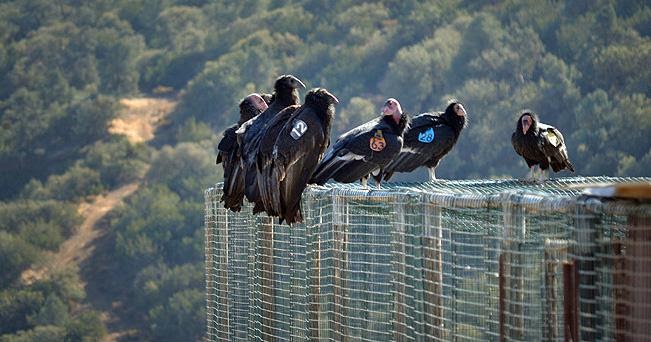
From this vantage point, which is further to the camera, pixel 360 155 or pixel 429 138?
pixel 429 138

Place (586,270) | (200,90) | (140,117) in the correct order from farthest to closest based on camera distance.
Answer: (140,117) < (200,90) < (586,270)

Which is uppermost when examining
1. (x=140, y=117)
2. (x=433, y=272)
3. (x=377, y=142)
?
(x=140, y=117)

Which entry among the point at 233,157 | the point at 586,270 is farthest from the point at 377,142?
the point at 586,270

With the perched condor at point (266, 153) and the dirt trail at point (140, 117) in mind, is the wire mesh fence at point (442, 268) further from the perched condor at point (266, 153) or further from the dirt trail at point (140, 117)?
the dirt trail at point (140, 117)

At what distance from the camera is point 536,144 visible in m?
11.5

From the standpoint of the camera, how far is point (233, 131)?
10273mm

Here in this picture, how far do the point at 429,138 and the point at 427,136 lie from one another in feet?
0.09

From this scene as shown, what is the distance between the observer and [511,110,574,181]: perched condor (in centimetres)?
1154

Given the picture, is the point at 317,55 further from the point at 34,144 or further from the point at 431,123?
the point at 431,123

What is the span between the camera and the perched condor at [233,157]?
9016mm

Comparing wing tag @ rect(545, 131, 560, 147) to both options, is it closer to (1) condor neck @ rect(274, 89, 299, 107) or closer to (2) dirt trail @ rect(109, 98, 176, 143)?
(1) condor neck @ rect(274, 89, 299, 107)

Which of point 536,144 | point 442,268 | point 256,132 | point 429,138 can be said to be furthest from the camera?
point 429,138

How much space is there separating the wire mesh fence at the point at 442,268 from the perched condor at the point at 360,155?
0.94 meters

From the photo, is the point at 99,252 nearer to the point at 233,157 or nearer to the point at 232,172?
the point at 233,157
